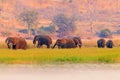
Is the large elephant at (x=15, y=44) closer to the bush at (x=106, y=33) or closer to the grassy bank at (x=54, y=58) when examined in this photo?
the grassy bank at (x=54, y=58)

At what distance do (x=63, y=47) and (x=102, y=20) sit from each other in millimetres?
19003

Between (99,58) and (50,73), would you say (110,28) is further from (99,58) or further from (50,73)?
(50,73)

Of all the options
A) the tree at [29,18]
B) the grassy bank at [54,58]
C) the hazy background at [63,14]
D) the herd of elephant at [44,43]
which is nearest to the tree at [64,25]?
the hazy background at [63,14]

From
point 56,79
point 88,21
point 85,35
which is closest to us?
point 56,79

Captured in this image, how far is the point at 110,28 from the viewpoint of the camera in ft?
161

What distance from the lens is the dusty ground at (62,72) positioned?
1988cm

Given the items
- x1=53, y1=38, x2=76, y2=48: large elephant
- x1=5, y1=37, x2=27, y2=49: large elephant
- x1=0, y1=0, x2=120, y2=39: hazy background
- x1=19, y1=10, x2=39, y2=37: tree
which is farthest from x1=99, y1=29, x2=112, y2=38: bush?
x1=5, y1=37, x2=27, y2=49: large elephant

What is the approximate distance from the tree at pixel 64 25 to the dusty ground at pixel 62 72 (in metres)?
23.8

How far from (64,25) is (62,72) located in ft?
90.0

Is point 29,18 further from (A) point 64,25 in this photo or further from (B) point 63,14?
(B) point 63,14

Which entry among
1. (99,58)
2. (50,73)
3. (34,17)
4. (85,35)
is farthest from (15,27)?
(50,73)

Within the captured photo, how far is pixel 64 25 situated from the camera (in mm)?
49594

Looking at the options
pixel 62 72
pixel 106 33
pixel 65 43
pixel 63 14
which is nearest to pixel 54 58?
pixel 62 72

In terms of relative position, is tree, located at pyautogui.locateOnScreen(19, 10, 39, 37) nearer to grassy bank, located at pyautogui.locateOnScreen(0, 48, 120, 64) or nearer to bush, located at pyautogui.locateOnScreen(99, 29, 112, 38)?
bush, located at pyautogui.locateOnScreen(99, 29, 112, 38)
